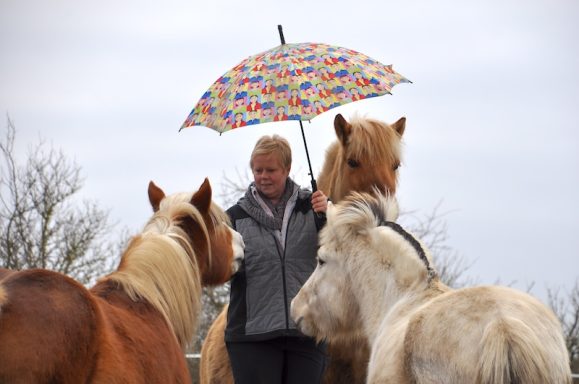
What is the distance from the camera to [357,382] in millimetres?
6066

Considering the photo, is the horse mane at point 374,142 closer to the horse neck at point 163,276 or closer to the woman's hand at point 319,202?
the woman's hand at point 319,202

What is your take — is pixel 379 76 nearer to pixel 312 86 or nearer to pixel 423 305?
pixel 312 86

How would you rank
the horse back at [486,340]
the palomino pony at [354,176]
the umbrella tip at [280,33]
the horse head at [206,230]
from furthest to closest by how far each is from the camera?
1. the umbrella tip at [280,33]
2. the palomino pony at [354,176]
3. the horse head at [206,230]
4. the horse back at [486,340]

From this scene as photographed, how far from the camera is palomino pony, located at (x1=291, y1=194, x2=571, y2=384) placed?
146 inches

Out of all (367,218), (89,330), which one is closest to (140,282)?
(89,330)

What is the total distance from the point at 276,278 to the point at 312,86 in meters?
1.26

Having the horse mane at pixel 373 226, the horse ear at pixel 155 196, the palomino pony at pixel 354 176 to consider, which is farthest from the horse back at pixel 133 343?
the palomino pony at pixel 354 176

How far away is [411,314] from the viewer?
4.44 meters

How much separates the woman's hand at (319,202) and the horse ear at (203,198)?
2.24ft

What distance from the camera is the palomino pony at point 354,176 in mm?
6094

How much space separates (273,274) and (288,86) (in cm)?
121

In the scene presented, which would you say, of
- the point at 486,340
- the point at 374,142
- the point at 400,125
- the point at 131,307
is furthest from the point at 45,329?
the point at 400,125

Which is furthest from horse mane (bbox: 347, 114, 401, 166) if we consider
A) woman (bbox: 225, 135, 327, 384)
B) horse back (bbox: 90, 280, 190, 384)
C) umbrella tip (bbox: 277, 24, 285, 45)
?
horse back (bbox: 90, 280, 190, 384)

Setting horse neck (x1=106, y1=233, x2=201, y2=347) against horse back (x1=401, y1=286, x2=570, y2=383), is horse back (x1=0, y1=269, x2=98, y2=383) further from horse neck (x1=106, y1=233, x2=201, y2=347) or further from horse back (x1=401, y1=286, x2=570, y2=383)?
horse back (x1=401, y1=286, x2=570, y2=383)
